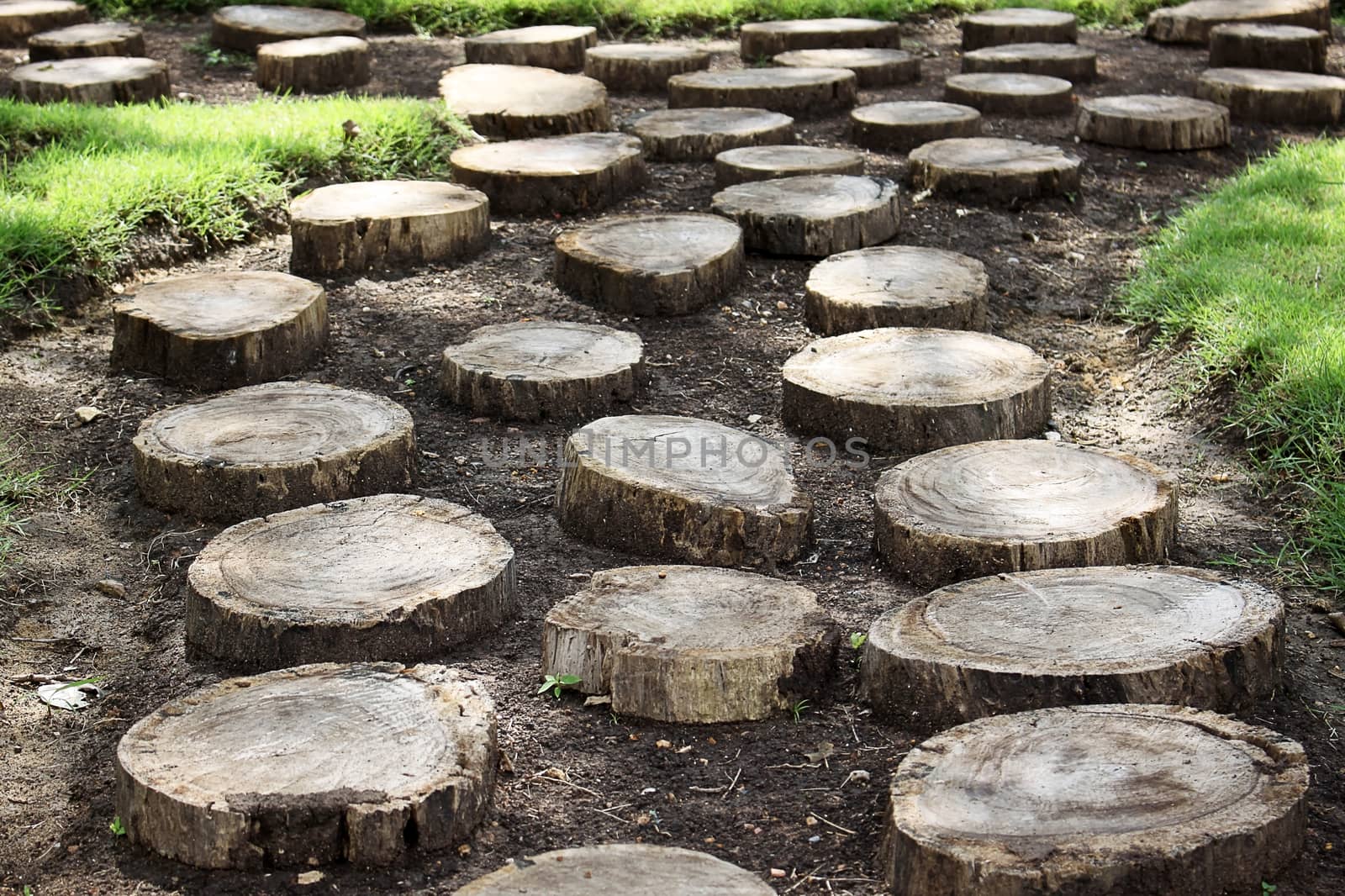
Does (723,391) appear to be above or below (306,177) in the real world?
below

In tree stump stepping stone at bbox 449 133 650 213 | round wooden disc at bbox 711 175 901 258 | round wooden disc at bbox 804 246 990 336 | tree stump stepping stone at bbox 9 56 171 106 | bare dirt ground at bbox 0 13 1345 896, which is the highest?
tree stump stepping stone at bbox 9 56 171 106

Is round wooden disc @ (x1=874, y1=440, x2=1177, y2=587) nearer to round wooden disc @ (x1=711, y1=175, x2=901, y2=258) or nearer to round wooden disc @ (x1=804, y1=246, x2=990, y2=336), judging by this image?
round wooden disc @ (x1=804, y1=246, x2=990, y2=336)

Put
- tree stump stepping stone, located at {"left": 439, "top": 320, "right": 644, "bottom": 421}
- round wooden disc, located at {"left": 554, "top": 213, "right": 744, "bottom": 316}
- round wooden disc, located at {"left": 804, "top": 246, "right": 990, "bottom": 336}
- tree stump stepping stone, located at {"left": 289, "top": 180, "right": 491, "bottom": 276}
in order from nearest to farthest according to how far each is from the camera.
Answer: tree stump stepping stone, located at {"left": 439, "top": 320, "right": 644, "bottom": 421} < round wooden disc, located at {"left": 804, "top": 246, "right": 990, "bottom": 336} < round wooden disc, located at {"left": 554, "top": 213, "right": 744, "bottom": 316} < tree stump stepping stone, located at {"left": 289, "top": 180, "right": 491, "bottom": 276}

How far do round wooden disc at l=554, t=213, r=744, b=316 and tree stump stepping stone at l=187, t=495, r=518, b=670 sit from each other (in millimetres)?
1742

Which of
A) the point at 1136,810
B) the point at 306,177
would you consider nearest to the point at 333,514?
the point at 1136,810

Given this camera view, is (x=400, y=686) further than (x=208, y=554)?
No

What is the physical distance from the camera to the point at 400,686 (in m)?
2.51

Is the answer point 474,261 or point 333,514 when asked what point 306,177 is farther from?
point 333,514

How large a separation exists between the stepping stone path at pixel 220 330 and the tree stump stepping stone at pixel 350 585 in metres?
1.14

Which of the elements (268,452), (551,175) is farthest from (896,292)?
(268,452)

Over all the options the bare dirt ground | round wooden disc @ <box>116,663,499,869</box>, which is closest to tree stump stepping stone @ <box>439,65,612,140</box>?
the bare dirt ground

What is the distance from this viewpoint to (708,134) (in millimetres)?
6484

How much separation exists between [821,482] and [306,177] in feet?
9.86

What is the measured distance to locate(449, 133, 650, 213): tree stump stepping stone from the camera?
5.70 metres
